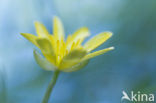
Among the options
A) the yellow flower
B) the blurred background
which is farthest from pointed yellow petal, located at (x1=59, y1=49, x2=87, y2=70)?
the blurred background

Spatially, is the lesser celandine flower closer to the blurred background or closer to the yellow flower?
the yellow flower

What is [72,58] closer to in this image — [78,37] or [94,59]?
[78,37]

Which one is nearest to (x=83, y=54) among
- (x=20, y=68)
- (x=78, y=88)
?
(x=78, y=88)

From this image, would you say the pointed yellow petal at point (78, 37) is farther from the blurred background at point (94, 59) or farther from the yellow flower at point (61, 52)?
the blurred background at point (94, 59)

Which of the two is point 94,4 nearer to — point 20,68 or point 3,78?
point 20,68

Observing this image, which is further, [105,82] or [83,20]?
[83,20]

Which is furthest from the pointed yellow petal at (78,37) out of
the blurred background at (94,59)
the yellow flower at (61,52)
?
the blurred background at (94,59)
